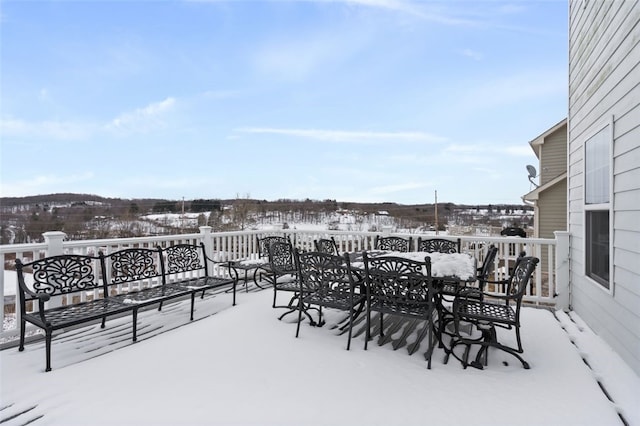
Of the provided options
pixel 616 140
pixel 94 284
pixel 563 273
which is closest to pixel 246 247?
pixel 94 284

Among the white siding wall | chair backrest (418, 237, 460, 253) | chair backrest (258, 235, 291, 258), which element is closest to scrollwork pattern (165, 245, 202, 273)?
chair backrest (258, 235, 291, 258)

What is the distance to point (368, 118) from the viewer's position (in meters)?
10.6

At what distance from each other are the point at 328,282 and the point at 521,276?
179 cm

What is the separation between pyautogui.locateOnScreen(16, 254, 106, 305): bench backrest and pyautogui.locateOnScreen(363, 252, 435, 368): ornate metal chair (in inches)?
114

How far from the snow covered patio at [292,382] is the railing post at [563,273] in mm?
1163

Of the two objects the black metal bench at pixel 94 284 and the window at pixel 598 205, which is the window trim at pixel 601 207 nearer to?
the window at pixel 598 205

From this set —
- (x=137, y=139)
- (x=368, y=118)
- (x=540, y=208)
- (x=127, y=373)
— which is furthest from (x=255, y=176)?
(x=127, y=373)

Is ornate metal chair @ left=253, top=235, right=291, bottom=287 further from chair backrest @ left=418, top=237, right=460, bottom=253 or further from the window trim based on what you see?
the window trim

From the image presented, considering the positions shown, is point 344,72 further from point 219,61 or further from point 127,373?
point 127,373

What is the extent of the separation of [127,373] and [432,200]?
44.7ft

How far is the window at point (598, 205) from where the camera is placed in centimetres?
303

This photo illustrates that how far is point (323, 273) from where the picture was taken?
3014mm

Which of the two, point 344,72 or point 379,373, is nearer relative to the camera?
point 379,373

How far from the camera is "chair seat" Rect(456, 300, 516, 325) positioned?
2519 millimetres
